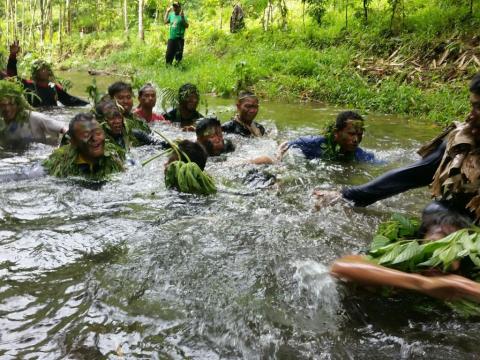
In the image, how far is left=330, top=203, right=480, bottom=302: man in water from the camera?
2582 millimetres

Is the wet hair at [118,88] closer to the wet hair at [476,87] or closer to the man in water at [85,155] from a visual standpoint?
the man in water at [85,155]

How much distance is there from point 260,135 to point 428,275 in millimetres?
4958

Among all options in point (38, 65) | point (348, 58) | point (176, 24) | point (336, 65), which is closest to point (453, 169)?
point (38, 65)

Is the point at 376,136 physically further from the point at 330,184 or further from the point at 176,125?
the point at 176,125

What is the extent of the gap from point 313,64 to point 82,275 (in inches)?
407

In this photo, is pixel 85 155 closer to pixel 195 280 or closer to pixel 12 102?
pixel 12 102

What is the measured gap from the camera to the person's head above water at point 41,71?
29.8 feet

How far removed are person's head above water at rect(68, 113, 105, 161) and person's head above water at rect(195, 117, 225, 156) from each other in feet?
4.46

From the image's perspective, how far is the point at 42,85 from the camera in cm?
953

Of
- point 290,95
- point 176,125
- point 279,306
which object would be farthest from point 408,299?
point 290,95

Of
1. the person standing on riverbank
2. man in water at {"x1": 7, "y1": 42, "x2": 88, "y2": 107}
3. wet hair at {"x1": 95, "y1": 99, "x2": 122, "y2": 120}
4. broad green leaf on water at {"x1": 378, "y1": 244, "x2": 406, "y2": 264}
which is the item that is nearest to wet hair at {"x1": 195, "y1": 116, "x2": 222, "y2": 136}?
wet hair at {"x1": 95, "y1": 99, "x2": 122, "y2": 120}

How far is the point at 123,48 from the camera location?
A: 24.9 m

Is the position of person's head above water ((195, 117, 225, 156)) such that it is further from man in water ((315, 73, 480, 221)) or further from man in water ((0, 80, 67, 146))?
man in water ((315, 73, 480, 221))

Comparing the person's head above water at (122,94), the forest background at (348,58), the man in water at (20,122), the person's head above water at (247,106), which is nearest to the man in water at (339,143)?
the person's head above water at (247,106)
